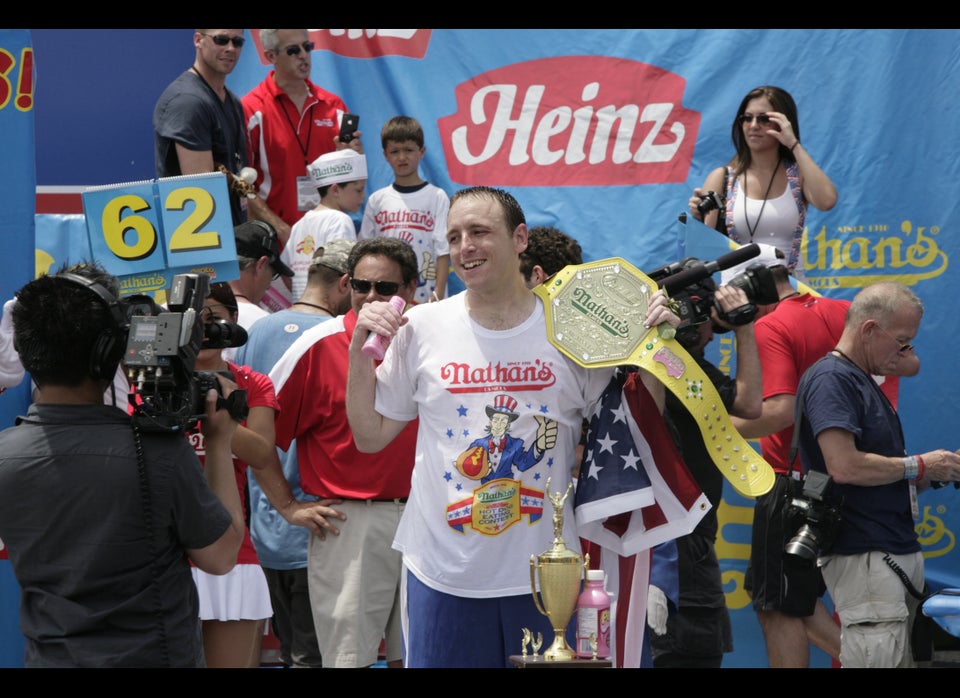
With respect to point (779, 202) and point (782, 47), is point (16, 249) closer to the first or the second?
point (779, 202)

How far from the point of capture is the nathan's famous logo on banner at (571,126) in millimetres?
7668

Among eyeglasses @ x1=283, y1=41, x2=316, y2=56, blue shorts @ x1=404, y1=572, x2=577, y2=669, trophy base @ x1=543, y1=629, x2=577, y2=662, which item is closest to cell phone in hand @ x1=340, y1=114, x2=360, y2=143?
eyeglasses @ x1=283, y1=41, x2=316, y2=56

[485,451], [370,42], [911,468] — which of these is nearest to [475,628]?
[485,451]

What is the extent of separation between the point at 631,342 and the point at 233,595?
1.87 meters

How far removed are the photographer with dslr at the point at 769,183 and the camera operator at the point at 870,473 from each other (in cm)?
129

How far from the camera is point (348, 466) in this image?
5445mm

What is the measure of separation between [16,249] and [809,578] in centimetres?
375

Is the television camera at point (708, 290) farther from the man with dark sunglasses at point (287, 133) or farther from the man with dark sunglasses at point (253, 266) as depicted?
the man with dark sunglasses at point (287, 133)

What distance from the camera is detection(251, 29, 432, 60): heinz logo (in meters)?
7.99

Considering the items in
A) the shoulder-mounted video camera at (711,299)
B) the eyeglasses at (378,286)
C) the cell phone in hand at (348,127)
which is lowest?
the shoulder-mounted video camera at (711,299)

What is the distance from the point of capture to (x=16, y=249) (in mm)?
5457

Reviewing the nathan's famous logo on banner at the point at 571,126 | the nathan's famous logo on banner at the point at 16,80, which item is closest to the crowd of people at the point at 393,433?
the nathan's famous logo on banner at the point at 571,126

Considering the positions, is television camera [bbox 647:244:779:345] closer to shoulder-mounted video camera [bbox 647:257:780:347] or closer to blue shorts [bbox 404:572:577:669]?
shoulder-mounted video camera [bbox 647:257:780:347]

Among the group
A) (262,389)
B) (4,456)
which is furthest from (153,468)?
(262,389)
